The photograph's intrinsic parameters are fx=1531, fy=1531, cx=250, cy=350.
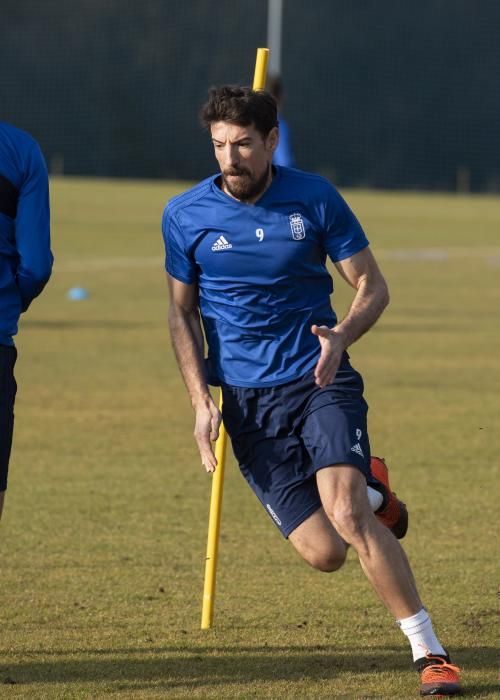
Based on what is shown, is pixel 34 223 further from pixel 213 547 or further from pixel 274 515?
pixel 213 547

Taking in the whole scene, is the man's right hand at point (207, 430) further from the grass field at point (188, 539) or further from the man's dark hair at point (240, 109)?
the man's dark hair at point (240, 109)

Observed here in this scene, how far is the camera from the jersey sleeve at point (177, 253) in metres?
5.86

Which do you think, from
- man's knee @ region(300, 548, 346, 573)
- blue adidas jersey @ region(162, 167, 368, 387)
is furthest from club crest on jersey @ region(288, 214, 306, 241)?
man's knee @ region(300, 548, 346, 573)

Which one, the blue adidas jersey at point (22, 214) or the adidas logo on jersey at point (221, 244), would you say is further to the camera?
the adidas logo on jersey at point (221, 244)

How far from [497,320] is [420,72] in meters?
39.9

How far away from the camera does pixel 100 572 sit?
24.4 feet

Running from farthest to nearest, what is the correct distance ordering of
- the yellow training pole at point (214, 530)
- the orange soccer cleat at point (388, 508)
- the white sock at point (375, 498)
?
the yellow training pole at point (214, 530), the orange soccer cleat at point (388, 508), the white sock at point (375, 498)

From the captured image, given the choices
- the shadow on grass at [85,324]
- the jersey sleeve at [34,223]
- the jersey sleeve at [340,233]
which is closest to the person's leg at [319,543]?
the jersey sleeve at [340,233]

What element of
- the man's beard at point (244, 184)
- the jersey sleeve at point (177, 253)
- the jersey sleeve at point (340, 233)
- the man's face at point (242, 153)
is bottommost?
the jersey sleeve at point (177, 253)

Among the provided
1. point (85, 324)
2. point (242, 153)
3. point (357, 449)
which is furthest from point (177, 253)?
point (85, 324)

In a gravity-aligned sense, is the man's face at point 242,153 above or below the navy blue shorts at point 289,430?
above

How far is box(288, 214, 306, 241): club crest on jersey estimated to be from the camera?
5.70 metres

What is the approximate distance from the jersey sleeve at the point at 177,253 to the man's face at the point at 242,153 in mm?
307

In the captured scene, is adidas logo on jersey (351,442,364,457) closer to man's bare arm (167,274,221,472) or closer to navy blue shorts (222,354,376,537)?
navy blue shorts (222,354,376,537)
